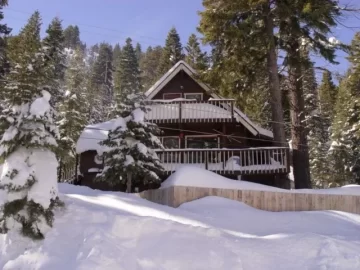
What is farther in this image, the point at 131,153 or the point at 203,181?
the point at 131,153

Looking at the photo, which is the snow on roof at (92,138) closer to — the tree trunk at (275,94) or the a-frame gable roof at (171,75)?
the a-frame gable roof at (171,75)

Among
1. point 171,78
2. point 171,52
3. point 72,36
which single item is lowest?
point 171,78

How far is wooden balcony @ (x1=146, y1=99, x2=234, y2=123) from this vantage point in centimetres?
1916

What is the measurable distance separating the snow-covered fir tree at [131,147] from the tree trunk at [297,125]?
6008mm

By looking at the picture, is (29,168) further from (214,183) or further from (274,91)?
(274,91)

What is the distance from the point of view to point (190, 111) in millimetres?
19516

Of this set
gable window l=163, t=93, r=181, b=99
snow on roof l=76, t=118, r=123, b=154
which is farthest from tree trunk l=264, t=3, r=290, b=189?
snow on roof l=76, t=118, r=123, b=154

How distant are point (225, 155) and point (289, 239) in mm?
9967

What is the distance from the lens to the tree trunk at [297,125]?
16484 mm

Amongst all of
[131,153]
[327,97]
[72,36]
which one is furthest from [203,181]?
[72,36]

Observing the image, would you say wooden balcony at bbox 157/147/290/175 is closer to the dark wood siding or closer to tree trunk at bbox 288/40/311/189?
tree trunk at bbox 288/40/311/189

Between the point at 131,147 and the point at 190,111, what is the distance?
17.6 feet

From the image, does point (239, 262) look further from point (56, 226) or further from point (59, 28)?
point (59, 28)

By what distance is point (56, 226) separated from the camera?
29.0 ft
